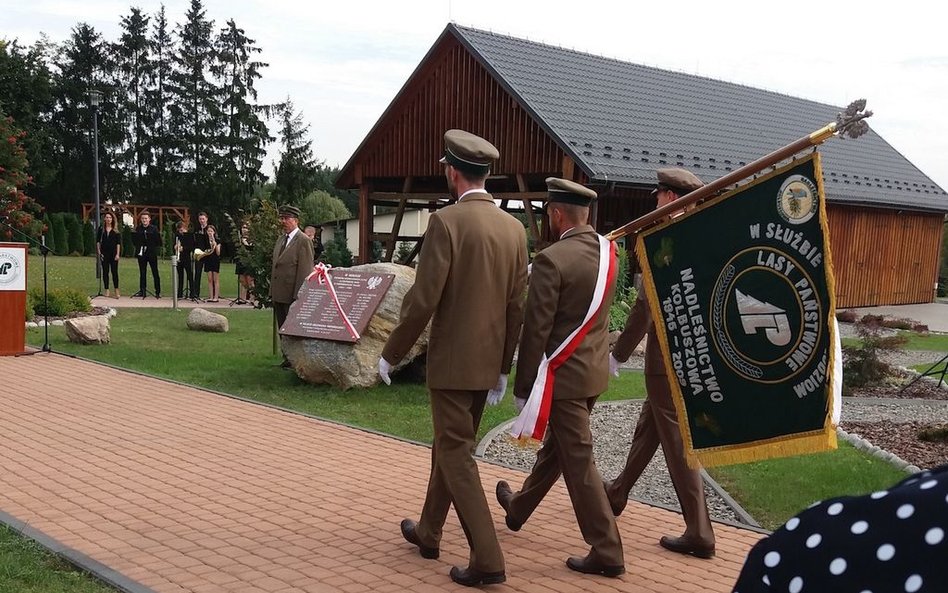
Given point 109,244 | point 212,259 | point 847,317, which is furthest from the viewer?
point 212,259

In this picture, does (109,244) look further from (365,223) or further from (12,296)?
(12,296)

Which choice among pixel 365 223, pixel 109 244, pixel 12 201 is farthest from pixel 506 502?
pixel 12 201

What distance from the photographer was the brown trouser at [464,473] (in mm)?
4629

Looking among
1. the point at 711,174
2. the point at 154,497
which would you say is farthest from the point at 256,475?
the point at 711,174

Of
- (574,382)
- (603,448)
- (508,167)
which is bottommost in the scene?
(603,448)

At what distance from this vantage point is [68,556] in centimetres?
483

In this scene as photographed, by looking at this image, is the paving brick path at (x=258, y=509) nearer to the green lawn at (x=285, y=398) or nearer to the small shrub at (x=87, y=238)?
the green lawn at (x=285, y=398)

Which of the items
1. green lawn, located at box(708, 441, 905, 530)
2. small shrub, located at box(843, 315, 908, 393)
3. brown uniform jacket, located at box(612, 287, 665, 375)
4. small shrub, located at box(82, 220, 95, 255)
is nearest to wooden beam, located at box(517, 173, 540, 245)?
small shrub, located at box(843, 315, 908, 393)

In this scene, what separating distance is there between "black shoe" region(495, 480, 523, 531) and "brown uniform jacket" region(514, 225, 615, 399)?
1.10 meters

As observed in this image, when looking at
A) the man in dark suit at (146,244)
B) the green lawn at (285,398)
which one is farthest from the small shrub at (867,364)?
the man in dark suit at (146,244)

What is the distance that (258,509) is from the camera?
5.93 metres

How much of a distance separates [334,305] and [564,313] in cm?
582

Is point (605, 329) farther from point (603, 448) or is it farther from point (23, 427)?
point (23, 427)

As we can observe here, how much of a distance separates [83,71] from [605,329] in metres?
65.5
